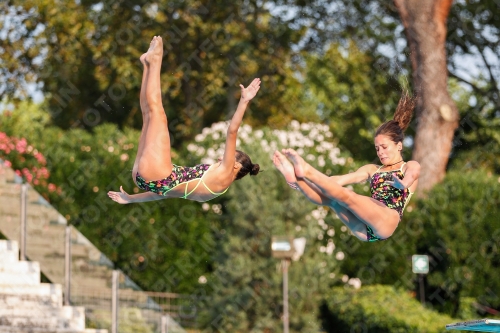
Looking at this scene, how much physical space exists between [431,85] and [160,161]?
14519 mm

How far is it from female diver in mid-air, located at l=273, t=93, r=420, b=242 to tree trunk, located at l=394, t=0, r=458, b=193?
12957 mm

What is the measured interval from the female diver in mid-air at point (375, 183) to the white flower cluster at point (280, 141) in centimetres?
1139

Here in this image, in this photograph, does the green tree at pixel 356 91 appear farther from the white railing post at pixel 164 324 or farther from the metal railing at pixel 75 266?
the white railing post at pixel 164 324

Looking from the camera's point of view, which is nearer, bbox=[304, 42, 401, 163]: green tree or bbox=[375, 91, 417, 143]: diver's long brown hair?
bbox=[375, 91, 417, 143]: diver's long brown hair

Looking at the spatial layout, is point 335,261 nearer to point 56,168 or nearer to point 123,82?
point 56,168

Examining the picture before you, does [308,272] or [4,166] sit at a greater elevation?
[4,166]

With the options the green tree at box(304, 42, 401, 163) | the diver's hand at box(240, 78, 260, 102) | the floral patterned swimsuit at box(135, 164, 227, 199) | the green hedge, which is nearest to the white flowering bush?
the green hedge

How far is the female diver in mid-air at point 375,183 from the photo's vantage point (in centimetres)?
834

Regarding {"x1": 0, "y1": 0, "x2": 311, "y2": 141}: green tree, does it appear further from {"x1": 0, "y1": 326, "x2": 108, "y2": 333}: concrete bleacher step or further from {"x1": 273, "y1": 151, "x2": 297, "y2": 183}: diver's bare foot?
{"x1": 273, "y1": 151, "x2": 297, "y2": 183}: diver's bare foot

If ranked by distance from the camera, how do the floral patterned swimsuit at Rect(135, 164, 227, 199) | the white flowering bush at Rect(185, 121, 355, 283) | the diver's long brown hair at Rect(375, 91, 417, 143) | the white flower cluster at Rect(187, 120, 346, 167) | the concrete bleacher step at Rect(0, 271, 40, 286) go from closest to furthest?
1. the floral patterned swimsuit at Rect(135, 164, 227, 199)
2. the diver's long brown hair at Rect(375, 91, 417, 143)
3. the concrete bleacher step at Rect(0, 271, 40, 286)
4. the white flowering bush at Rect(185, 121, 355, 283)
5. the white flower cluster at Rect(187, 120, 346, 167)

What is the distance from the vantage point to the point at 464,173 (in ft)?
69.8

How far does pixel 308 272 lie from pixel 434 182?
4.20 metres

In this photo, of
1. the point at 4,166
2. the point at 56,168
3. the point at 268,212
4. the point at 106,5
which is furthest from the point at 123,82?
the point at 4,166

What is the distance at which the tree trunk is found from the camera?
22047 millimetres
